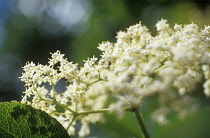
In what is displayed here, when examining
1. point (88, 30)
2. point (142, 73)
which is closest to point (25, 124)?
point (142, 73)

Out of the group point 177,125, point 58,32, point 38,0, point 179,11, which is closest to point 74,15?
point 58,32

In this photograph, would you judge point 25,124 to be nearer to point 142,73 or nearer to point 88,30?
point 142,73

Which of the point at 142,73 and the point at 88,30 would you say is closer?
the point at 142,73

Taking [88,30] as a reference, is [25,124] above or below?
below

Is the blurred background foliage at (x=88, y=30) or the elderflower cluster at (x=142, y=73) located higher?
the blurred background foliage at (x=88, y=30)

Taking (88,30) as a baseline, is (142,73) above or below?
below
